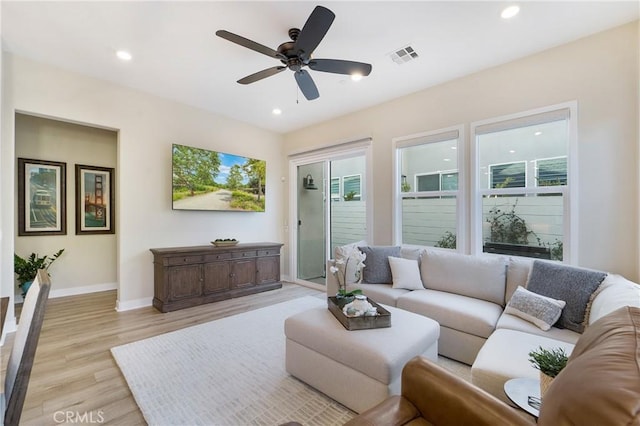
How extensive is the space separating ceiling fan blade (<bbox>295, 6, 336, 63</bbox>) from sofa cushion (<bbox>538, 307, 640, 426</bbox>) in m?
2.07

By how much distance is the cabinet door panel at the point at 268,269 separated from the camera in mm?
4670

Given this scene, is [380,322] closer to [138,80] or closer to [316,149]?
[316,149]

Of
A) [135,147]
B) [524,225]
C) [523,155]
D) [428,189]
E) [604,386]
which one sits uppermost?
[135,147]

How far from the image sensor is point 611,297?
1822 millimetres

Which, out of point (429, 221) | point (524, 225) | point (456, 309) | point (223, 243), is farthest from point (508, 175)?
point (223, 243)

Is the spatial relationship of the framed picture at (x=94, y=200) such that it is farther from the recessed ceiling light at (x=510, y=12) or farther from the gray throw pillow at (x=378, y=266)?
the recessed ceiling light at (x=510, y=12)

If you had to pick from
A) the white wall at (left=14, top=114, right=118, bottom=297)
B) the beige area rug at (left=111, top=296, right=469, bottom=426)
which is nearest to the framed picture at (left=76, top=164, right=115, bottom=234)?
the white wall at (left=14, top=114, right=118, bottom=297)

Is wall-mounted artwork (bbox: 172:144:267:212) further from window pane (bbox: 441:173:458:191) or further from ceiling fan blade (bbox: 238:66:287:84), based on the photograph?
window pane (bbox: 441:173:458:191)

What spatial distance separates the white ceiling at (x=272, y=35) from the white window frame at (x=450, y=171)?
67cm

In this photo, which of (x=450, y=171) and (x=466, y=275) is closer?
(x=466, y=275)

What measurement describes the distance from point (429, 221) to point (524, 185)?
45.0 inches

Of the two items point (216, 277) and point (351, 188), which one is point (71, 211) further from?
point (351, 188)

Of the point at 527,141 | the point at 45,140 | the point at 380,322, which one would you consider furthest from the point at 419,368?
the point at 45,140

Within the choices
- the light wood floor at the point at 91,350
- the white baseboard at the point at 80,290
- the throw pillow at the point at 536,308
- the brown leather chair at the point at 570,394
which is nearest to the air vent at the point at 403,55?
the throw pillow at the point at 536,308
